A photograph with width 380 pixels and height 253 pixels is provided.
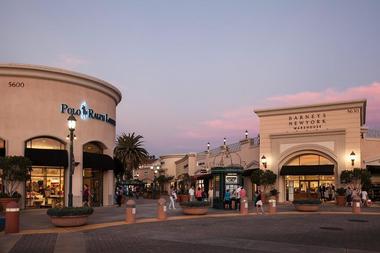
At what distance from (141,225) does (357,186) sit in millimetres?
23896

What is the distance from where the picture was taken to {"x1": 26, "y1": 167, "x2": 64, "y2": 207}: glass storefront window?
3142 centimetres

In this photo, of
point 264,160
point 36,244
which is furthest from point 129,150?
point 36,244

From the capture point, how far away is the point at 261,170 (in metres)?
42.8

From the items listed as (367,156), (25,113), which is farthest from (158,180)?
(25,113)

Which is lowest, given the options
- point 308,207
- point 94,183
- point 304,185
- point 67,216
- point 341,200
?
point 341,200

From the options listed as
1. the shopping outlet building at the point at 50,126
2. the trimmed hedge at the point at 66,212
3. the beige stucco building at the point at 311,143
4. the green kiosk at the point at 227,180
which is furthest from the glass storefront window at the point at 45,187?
the beige stucco building at the point at 311,143

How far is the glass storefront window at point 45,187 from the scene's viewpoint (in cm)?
3142

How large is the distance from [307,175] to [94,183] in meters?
19.1

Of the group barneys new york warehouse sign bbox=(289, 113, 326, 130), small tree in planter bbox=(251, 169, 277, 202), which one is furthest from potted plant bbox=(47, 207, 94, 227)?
barneys new york warehouse sign bbox=(289, 113, 326, 130)

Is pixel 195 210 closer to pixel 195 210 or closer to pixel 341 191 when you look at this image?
pixel 195 210

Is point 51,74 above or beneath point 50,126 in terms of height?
above

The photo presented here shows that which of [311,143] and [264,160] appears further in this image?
[264,160]

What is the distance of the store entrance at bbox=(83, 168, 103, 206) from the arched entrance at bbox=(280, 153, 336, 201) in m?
16.5

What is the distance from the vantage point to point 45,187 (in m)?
32.2
